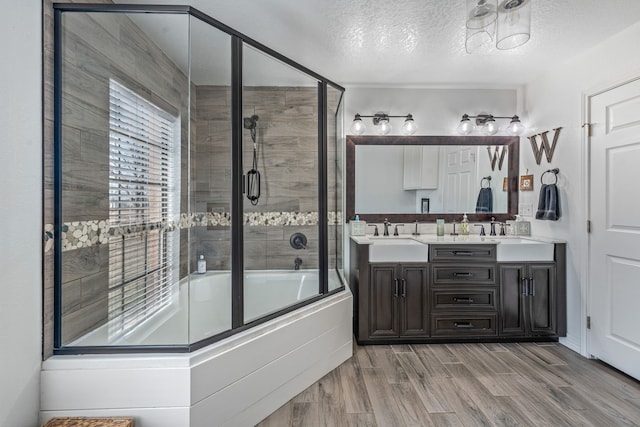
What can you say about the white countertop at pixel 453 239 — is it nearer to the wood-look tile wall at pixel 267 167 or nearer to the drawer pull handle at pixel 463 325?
the wood-look tile wall at pixel 267 167

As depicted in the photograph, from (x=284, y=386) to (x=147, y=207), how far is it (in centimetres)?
137

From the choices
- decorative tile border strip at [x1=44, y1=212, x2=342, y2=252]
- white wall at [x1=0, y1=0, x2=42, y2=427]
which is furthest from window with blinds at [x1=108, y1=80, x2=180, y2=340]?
white wall at [x1=0, y1=0, x2=42, y2=427]

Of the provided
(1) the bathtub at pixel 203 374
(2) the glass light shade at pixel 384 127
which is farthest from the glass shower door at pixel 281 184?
(2) the glass light shade at pixel 384 127

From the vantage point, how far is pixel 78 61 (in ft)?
5.49

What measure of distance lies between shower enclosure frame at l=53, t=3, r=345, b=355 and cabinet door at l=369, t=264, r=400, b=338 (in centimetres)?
32

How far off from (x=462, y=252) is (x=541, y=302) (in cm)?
81

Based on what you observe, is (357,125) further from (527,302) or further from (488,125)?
(527,302)

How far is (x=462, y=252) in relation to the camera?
284 cm

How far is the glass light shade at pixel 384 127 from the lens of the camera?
10.9 feet

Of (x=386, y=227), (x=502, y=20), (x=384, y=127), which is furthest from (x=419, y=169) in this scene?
(x=502, y=20)

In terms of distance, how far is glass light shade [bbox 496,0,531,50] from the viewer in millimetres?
1595

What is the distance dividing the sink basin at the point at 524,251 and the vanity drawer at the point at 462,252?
7cm

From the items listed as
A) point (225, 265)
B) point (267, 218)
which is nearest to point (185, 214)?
point (225, 265)

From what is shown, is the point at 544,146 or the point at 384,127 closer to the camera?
the point at 544,146
